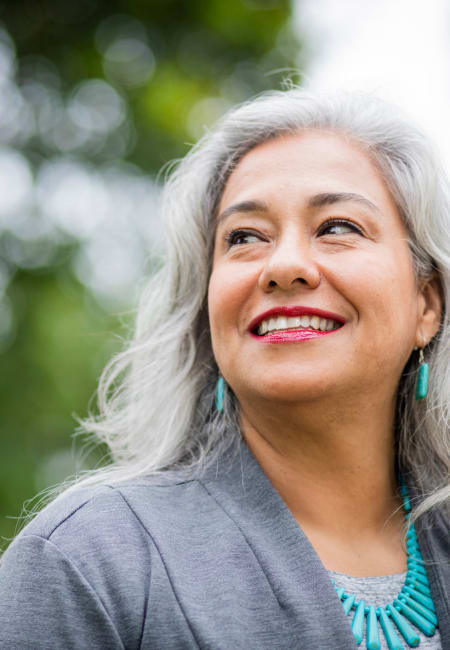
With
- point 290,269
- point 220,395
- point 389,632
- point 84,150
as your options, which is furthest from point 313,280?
point 84,150

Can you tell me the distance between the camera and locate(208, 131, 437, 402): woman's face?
89.0 inches

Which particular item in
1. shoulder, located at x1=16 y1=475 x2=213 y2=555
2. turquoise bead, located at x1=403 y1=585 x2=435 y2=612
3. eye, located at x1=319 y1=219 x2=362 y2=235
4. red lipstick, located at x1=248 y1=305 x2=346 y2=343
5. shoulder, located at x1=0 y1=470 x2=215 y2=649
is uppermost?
eye, located at x1=319 y1=219 x2=362 y2=235

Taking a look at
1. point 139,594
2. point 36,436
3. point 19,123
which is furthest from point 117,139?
point 139,594

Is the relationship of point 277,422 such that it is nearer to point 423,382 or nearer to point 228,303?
point 228,303

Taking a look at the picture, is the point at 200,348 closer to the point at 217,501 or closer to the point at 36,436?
the point at 217,501

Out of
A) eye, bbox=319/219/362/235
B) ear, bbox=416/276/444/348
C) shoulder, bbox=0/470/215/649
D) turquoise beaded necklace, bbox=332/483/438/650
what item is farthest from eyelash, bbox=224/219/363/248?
turquoise beaded necklace, bbox=332/483/438/650

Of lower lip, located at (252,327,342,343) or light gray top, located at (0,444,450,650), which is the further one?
lower lip, located at (252,327,342,343)

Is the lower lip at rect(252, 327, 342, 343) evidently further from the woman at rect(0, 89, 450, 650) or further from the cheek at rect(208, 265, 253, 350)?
the cheek at rect(208, 265, 253, 350)

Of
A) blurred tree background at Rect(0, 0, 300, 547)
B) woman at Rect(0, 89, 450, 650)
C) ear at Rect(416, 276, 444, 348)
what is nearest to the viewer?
woman at Rect(0, 89, 450, 650)

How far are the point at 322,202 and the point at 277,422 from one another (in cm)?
68

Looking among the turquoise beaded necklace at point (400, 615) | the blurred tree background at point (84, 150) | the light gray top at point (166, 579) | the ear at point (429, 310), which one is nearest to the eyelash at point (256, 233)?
the ear at point (429, 310)

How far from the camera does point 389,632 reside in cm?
208

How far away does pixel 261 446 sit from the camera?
8.07ft

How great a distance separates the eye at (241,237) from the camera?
8.27 ft
